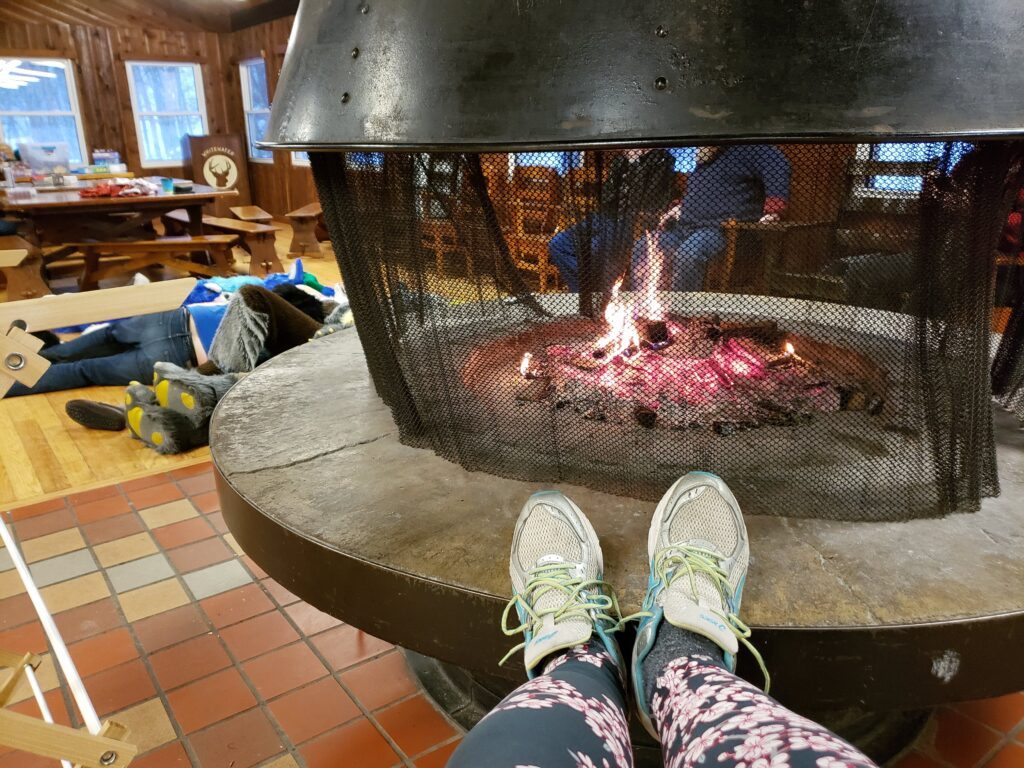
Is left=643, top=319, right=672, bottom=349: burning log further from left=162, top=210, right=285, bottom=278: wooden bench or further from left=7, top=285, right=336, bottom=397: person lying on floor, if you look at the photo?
left=162, top=210, right=285, bottom=278: wooden bench

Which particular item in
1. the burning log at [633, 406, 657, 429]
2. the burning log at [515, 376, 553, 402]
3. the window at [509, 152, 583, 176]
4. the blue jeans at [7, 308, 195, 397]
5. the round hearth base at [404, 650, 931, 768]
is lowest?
the round hearth base at [404, 650, 931, 768]

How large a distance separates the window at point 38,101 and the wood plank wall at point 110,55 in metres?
0.13

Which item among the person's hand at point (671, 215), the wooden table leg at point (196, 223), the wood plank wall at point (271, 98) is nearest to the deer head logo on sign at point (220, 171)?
the wood plank wall at point (271, 98)

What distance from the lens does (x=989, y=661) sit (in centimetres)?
102

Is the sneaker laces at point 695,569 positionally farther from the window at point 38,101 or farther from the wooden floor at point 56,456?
the window at point 38,101

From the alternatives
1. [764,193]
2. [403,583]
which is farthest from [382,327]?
[764,193]

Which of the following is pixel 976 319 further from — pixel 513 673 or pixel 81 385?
pixel 81 385

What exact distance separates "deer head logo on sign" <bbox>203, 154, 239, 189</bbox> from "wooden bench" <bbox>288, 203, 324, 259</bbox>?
2.17 meters

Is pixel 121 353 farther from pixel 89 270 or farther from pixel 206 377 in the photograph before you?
pixel 89 270

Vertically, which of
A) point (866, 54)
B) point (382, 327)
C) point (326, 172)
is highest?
point (866, 54)

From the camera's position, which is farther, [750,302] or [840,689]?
[750,302]

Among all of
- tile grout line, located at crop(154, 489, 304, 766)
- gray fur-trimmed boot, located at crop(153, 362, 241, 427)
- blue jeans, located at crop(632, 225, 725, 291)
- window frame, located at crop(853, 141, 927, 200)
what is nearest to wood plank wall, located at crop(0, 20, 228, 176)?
gray fur-trimmed boot, located at crop(153, 362, 241, 427)

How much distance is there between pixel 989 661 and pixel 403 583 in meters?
0.85

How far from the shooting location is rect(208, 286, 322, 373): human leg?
2.78 meters
